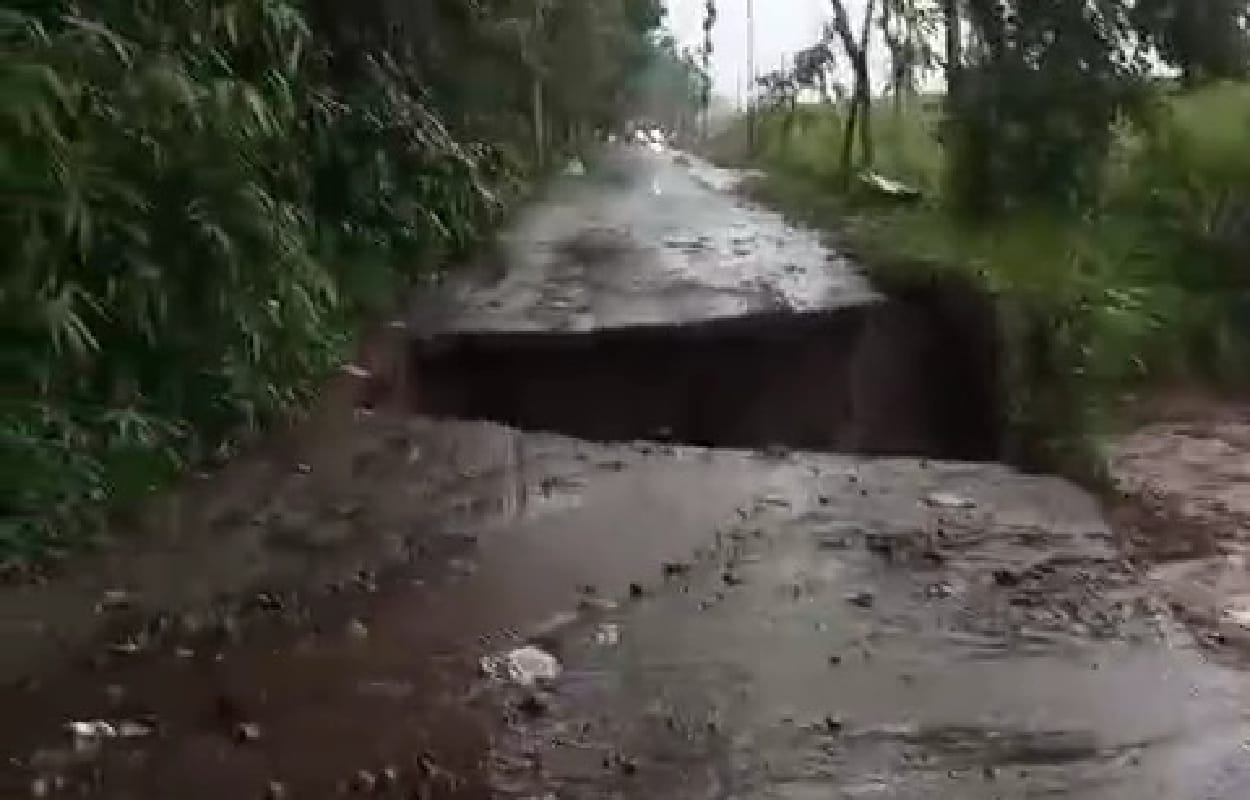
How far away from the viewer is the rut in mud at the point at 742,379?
8570 millimetres

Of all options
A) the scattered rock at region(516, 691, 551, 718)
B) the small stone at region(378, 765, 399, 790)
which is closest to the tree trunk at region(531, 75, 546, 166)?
the scattered rock at region(516, 691, 551, 718)

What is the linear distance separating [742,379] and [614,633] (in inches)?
193

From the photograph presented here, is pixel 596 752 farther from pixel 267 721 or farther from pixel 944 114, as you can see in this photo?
pixel 944 114

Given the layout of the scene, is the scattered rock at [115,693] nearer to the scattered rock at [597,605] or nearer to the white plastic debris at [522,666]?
the white plastic debris at [522,666]

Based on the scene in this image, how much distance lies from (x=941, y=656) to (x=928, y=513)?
4.83 ft

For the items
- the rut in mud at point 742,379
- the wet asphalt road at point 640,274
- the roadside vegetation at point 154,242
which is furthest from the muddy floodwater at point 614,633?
the wet asphalt road at point 640,274

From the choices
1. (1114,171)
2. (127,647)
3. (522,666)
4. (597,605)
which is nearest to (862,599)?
(597,605)

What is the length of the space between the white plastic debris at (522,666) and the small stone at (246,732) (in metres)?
0.60

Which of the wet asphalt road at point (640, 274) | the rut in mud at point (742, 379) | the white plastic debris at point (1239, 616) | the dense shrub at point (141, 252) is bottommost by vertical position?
the white plastic debris at point (1239, 616)

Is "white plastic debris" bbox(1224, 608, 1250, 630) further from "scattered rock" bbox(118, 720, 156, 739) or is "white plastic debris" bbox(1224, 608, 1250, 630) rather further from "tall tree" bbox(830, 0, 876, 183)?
"tall tree" bbox(830, 0, 876, 183)

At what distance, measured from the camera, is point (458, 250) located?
11641 mm

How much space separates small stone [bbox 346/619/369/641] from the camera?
410 cm

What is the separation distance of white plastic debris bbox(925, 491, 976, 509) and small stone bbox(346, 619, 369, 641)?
Answer: 220 centimetres

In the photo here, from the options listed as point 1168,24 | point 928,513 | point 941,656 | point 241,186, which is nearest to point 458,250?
point 1168,24
